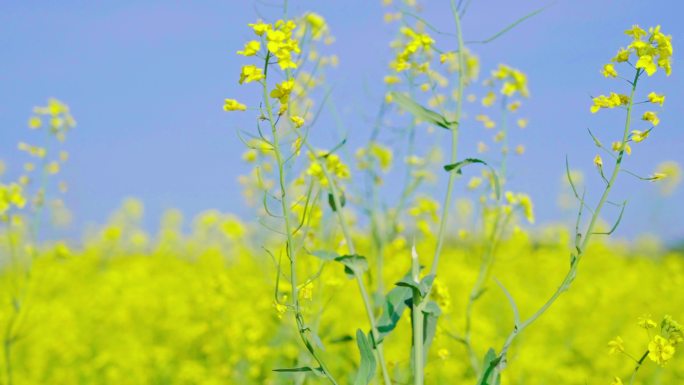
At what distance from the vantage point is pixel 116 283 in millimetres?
6785

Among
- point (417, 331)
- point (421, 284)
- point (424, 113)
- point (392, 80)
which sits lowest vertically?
point (417, 331)

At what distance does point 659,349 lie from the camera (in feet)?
7.61

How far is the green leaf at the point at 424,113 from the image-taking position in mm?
2477

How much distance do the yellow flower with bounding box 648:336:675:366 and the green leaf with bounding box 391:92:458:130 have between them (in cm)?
80

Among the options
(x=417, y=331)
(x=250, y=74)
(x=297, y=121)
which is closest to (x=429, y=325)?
(x=417, y=331)

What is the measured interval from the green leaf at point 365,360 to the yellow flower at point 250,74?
27.8 inches

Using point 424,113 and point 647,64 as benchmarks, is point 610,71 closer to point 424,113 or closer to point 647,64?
point 647,64

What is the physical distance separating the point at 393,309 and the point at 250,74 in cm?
78

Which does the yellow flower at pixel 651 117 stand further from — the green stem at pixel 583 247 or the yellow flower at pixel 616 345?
the yellow flower at pixel 616 345

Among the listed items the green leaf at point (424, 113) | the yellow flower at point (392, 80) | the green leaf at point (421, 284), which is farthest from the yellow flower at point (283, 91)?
the yellow flower at point (392, 80)

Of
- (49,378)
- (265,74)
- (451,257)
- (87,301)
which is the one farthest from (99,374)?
(451,257)

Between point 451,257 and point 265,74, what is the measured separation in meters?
7.02

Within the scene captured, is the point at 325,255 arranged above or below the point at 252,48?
below

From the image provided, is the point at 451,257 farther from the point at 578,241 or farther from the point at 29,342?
the point at 578,241
